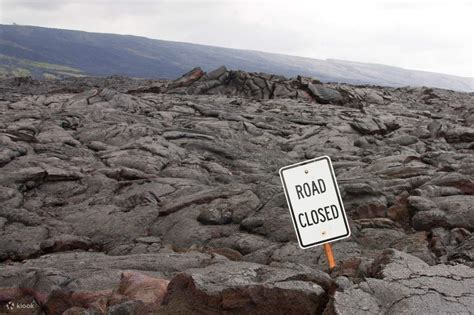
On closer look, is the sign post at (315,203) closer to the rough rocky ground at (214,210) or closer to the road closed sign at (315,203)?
the road closed sign at (315,203)

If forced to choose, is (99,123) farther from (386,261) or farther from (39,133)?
(386,261)

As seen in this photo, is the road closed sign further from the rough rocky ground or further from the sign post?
the rough rocky ground

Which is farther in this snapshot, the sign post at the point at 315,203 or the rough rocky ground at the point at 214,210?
the sign post at the point at 315,203

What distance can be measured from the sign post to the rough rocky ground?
2.78 ft

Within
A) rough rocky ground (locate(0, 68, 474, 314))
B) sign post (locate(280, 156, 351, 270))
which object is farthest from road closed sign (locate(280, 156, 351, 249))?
rough rocky ground (locate(0, 68, 474, 314))

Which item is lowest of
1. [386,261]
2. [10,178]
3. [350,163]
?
[10,178]

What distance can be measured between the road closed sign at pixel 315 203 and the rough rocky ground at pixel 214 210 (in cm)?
83

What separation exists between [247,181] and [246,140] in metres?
13.4

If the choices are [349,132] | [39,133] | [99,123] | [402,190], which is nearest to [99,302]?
[402,190]

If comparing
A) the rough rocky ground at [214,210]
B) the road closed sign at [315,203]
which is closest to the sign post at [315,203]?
the road closed sign at [315,203]

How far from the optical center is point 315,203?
834 cm

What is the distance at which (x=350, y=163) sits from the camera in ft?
95.7

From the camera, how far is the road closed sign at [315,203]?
8.28 meters

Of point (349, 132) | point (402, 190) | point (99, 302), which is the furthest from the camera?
point (349, 132)
